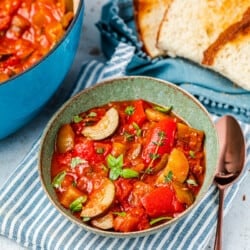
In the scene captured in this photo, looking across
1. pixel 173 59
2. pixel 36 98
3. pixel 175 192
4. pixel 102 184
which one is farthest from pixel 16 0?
pixel 175 192

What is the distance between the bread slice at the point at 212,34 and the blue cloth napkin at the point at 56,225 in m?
0.53

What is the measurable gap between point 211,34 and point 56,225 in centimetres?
133

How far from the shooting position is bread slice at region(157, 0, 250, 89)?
333 cm

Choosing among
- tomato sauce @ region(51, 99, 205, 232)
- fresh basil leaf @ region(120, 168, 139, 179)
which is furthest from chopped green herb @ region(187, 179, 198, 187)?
fresh basil leaf @ region(120, 168, 139, 179)

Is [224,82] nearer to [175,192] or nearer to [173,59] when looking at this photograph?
[173,59]

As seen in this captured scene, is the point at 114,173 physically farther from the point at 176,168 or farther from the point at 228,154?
the point at 228,154

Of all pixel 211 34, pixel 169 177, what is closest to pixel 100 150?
pixel 169 177

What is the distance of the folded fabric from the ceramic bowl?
18.6 inches

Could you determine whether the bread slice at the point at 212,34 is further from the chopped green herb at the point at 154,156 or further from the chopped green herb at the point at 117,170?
the chopped green herb at the point at 117,170

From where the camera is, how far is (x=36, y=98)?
121 inches

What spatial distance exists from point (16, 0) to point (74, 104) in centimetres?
65

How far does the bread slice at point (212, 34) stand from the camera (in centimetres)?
333

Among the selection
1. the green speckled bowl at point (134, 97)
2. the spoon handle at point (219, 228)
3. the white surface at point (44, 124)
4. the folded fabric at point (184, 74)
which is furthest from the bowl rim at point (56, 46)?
the spoon handle at point (219, 228)

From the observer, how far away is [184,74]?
342 cm
